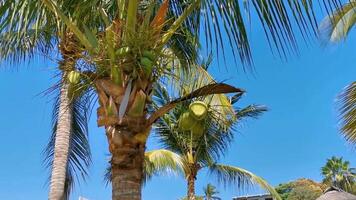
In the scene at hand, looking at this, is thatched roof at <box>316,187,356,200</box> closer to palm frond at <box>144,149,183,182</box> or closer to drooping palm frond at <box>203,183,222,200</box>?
palm frond at <box>144,149,183,182</box>

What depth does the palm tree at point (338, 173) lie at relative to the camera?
39.1 metres

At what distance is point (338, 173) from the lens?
133ft

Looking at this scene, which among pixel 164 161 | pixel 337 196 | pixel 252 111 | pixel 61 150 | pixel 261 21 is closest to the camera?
pixel 261 21

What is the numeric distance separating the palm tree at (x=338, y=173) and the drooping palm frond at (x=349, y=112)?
32.1 m

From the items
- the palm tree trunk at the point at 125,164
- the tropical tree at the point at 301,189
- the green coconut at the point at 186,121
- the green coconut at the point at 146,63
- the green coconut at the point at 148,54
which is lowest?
the palm tree trunk at the point at 125,164

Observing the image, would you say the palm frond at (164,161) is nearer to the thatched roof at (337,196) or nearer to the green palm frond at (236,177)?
the green palm frond at (236,177)

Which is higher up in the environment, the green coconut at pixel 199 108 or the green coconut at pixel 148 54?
the green coconut at pixel 199 108

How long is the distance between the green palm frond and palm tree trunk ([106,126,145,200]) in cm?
844

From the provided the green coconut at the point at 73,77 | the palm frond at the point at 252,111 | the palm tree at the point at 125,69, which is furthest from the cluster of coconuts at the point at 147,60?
the palm frond at the point at 252,111

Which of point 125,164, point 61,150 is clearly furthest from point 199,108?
point 125,164

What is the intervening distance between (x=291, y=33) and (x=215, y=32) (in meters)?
0.73

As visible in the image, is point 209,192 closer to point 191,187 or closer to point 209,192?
point 209,192

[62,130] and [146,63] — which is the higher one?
[62,130]

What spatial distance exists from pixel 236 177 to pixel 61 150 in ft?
18.2
